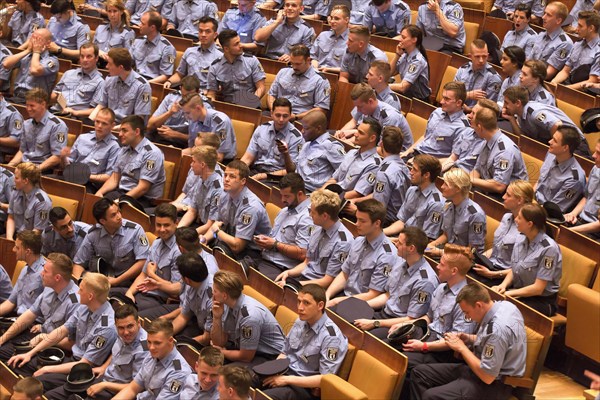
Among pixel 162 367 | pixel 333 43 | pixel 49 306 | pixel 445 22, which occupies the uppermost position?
pixel 445 22

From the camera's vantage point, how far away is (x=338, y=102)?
5.72 metres

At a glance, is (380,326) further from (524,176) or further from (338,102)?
(338,102)

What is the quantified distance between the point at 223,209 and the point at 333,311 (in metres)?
0.96

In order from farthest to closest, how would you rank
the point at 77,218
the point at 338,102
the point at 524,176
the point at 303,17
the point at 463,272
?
the point at 303,17, the point at 338,102, the point at 77,218, the point at 524,176, the point at 463,272

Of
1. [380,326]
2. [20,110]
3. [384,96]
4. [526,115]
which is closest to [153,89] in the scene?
[20,110]

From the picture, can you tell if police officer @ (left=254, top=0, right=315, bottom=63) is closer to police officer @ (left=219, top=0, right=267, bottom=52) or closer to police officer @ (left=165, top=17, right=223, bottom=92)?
police officer @ (left=219, top=0, right=267, bottom=52)

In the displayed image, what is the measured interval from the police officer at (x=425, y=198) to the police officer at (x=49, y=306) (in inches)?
53.0

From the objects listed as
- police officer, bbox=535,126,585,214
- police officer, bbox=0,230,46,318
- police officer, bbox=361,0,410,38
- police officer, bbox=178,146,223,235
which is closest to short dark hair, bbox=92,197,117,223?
police officer, bbox=0,230,46,318

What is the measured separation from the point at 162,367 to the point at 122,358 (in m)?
0.25

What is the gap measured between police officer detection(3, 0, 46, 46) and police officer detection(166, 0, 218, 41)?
2.59ft

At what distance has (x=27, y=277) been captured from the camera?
4.61 m

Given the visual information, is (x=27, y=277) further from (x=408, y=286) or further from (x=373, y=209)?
(x=408, y=286)

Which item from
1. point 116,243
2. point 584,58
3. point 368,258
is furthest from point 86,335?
point 584,58

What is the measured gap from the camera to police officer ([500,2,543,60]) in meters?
5.82
